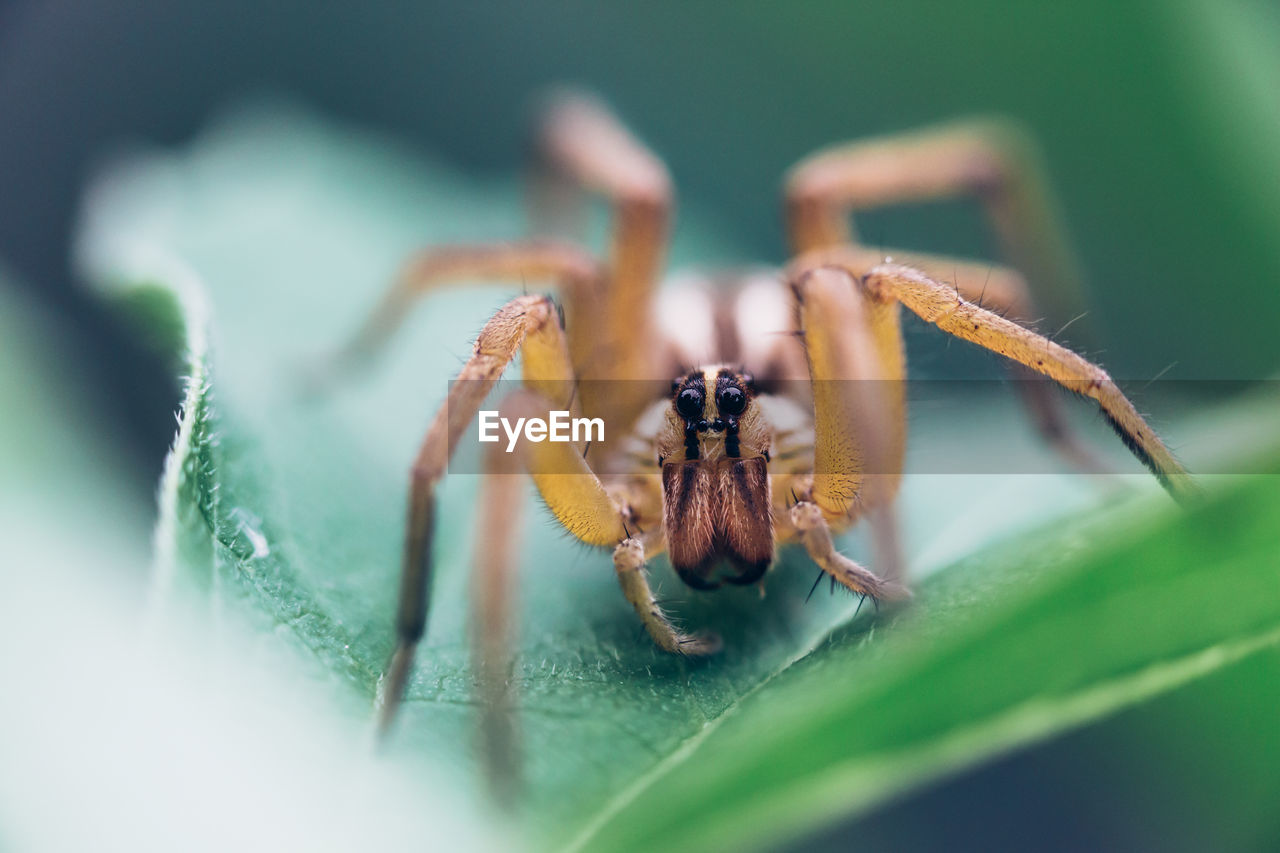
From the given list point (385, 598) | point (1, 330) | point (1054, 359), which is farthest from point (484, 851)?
point (1, 330)

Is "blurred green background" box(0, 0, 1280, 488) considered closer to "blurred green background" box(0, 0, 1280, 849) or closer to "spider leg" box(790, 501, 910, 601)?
"blurred green background" box(0, 0, 1280, 849)

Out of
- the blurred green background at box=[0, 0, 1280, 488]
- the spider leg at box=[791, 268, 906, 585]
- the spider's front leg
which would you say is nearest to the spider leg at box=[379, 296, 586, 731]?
the spider's front leg

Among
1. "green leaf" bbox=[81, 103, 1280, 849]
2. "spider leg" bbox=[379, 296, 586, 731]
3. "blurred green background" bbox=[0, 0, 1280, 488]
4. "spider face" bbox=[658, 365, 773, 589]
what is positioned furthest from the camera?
"blurred green background" bbox=[0, 0, 1280, 488]

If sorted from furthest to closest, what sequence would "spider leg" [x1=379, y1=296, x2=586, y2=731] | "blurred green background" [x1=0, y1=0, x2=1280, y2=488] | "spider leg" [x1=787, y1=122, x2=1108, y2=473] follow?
"spider leg" [x1=787, y1=122, x2=1108, y2=473]
"blurred green background" [x1=0, y1=0, x2=1280, y2=488]
"spider leg" [x1=379, y1=296, x2=586, y2=731]

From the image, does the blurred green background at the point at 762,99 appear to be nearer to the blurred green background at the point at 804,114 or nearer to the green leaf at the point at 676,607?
the blurred green background at the point at 804,114

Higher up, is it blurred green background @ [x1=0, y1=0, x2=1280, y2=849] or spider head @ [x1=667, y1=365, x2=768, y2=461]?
blurred green background @ [x1=0, y1=0, x2=1280, y2=849]

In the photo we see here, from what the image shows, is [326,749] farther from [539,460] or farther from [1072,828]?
[1072,828]

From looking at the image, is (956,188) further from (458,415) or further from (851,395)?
(458,415)
